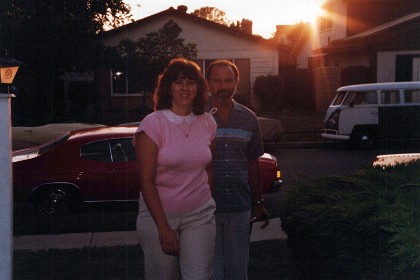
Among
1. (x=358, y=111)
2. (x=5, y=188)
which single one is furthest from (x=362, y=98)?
(x=5, y=188)

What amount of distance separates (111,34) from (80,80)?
91.3 inches

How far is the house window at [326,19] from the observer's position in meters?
37.0

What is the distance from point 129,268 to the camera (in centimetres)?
718

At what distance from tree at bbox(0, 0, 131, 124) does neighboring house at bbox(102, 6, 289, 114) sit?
3.98 m

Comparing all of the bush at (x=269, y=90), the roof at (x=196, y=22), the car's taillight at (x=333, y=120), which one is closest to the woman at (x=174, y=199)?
the car's taillight at (x=333, y=120)

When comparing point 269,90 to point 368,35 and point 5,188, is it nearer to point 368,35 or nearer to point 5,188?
point 368,35

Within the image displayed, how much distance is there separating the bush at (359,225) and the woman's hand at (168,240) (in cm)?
118

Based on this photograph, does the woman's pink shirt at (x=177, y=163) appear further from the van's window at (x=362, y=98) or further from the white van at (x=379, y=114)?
the van's window at (x=362, y=98)

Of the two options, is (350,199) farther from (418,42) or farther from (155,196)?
(418,42)

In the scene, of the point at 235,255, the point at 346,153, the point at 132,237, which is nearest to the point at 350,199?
the point at 235,255

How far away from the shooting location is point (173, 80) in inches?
166

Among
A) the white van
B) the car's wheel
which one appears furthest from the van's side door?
the car's wheel

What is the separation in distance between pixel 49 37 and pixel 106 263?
17.1m

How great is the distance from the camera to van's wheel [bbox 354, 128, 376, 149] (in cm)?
1941
